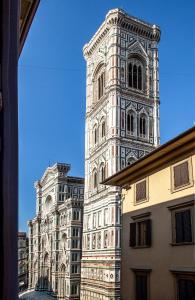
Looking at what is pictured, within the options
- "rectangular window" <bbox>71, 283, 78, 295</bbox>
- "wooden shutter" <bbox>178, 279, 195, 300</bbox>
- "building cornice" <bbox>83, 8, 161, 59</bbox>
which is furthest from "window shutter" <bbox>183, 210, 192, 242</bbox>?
"rectangular window" <bbox>71, 283, 78, 295</bbox>

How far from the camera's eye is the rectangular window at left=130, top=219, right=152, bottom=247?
1402 centimetres

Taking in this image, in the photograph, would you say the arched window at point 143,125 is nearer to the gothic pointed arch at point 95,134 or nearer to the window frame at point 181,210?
the gothic pointed arch at point 95,134

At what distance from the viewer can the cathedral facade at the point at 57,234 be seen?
171ft

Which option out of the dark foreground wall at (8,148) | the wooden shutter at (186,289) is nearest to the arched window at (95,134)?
the wooden shutter at (186,289)

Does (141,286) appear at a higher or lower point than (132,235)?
lower

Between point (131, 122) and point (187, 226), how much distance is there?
105 feet

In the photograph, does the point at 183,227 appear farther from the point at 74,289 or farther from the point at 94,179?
the point at 74,289

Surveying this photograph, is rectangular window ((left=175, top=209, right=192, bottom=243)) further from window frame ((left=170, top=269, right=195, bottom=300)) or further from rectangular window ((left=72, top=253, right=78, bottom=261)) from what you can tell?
rectangular window ((left=72, top=253, right=78, bottom=261))

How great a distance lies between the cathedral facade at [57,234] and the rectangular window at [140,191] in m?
37.9

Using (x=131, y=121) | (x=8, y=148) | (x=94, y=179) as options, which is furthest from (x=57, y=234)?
(x=8, y=148)

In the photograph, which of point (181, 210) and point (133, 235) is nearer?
point (181, 210)

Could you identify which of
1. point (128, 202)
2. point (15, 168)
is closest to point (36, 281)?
point (128, 202)

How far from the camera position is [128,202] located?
16500mm

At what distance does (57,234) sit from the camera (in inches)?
2272
